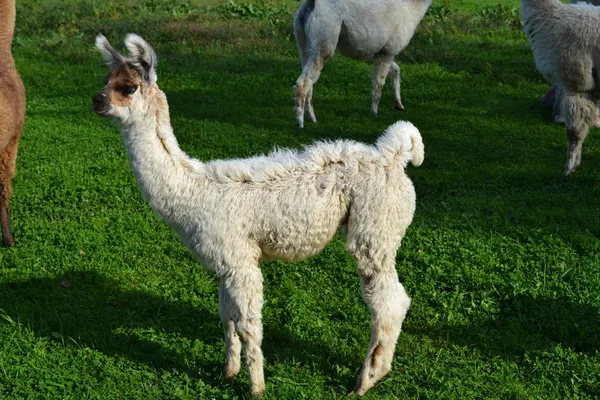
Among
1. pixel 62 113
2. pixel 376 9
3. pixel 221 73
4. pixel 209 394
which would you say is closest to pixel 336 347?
pixel 209 394

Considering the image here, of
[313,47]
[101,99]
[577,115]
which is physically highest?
[101,99]

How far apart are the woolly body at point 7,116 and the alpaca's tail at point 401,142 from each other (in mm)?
3578

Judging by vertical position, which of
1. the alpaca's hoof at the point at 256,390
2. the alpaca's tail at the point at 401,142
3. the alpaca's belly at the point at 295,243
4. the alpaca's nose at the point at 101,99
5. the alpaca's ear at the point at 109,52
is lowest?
the alpaca's hoof at the point at 256,390

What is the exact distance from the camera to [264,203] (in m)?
4.02

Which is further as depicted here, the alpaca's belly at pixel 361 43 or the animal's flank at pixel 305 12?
the alpaca's belly at pixel 361 43

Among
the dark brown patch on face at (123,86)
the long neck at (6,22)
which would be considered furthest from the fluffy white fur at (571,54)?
the long neck at (6,22)

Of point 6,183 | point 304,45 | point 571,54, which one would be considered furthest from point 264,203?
point 304,45

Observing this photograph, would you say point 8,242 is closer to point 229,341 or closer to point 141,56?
point 229,341

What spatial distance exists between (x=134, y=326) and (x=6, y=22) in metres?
3.47

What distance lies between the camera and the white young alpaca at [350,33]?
9.28 meters

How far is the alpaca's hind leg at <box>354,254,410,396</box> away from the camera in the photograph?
4113 millimetres

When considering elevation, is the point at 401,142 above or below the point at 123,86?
below

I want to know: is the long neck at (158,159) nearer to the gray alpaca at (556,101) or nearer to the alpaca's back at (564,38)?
the alpaca's back at (564,38)

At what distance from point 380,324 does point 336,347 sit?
0.65 metres
